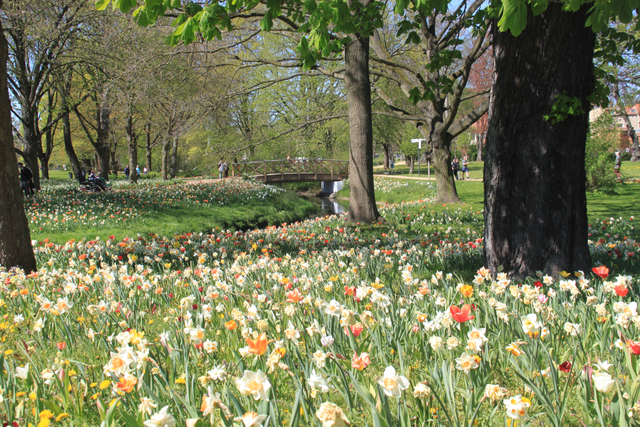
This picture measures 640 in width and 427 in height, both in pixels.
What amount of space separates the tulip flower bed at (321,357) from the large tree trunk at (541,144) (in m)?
0.46

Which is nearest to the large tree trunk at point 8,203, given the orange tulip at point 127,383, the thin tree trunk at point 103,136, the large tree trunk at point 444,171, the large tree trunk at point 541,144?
the orange tulip at point 127,383

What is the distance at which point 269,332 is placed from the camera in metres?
2.39

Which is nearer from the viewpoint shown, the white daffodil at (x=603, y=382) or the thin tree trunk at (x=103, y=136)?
the white daffodil at (x=603, y=382)

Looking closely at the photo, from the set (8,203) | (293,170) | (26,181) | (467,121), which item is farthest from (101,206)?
(293,170)

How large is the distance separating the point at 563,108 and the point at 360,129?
6.03m

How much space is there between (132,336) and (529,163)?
3451mm

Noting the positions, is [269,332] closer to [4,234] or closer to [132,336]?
[132,336]

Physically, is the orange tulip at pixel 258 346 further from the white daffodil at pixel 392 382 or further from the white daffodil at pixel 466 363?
the white daffodil at pixel 466 363

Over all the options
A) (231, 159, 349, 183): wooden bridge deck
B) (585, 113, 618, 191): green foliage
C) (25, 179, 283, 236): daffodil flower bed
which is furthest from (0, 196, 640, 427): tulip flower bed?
(231, 159, 349, 183): wooden bridge deck

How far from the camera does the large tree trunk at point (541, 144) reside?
3.57m

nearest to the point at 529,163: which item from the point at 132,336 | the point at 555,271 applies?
the point at 555,271

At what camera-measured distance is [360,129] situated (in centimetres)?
934

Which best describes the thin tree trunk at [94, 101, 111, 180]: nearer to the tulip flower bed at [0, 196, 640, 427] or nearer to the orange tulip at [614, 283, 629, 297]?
the tulip flower bed at [0, 196, 640, 427]

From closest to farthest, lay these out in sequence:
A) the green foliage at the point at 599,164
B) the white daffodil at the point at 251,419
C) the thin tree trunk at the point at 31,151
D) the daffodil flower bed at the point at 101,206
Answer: the white daffodil at the point at 251,419
the daffodil flower bed at the point at 101,206
the green foliage at the point at 599,164
the thin tree trunk at the point at 31,151
